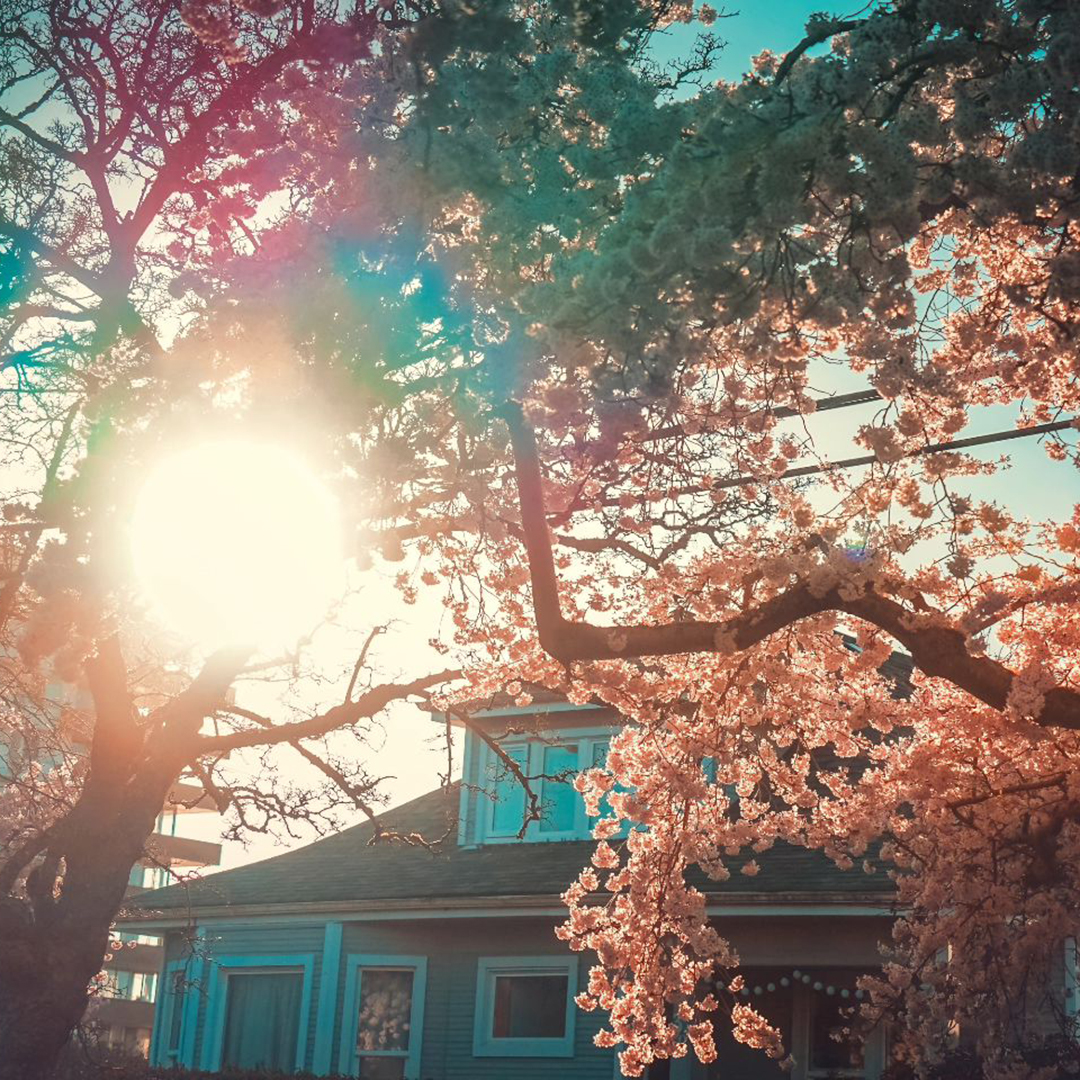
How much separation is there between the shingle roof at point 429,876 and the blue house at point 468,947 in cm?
4

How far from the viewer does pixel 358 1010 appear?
2070cm

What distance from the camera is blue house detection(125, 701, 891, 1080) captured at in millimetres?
17031

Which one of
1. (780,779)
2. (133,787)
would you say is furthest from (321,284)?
(133,787)

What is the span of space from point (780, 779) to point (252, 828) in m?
7.45

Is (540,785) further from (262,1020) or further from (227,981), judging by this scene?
(227,981)

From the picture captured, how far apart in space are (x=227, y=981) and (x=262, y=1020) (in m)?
1.01

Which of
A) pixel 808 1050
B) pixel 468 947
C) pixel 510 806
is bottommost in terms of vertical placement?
pixel 808 1050

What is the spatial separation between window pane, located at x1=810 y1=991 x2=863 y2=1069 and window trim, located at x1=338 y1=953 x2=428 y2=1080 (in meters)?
5.69

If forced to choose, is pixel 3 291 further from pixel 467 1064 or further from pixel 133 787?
pixel 467 1064

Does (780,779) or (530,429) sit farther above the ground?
(530,429)

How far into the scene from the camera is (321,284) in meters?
8.62

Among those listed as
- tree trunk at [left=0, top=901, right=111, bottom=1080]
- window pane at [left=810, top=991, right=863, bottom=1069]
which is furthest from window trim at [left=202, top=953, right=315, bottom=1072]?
tree trunk at [left=0, top=901, right=111, bottom=1080]

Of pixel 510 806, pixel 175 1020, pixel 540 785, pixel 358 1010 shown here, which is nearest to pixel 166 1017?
pixel 175 1020

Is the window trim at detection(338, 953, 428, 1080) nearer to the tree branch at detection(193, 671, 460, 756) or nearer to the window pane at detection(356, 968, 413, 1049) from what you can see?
the window pane at detection(356, 968, 413, 1049)
